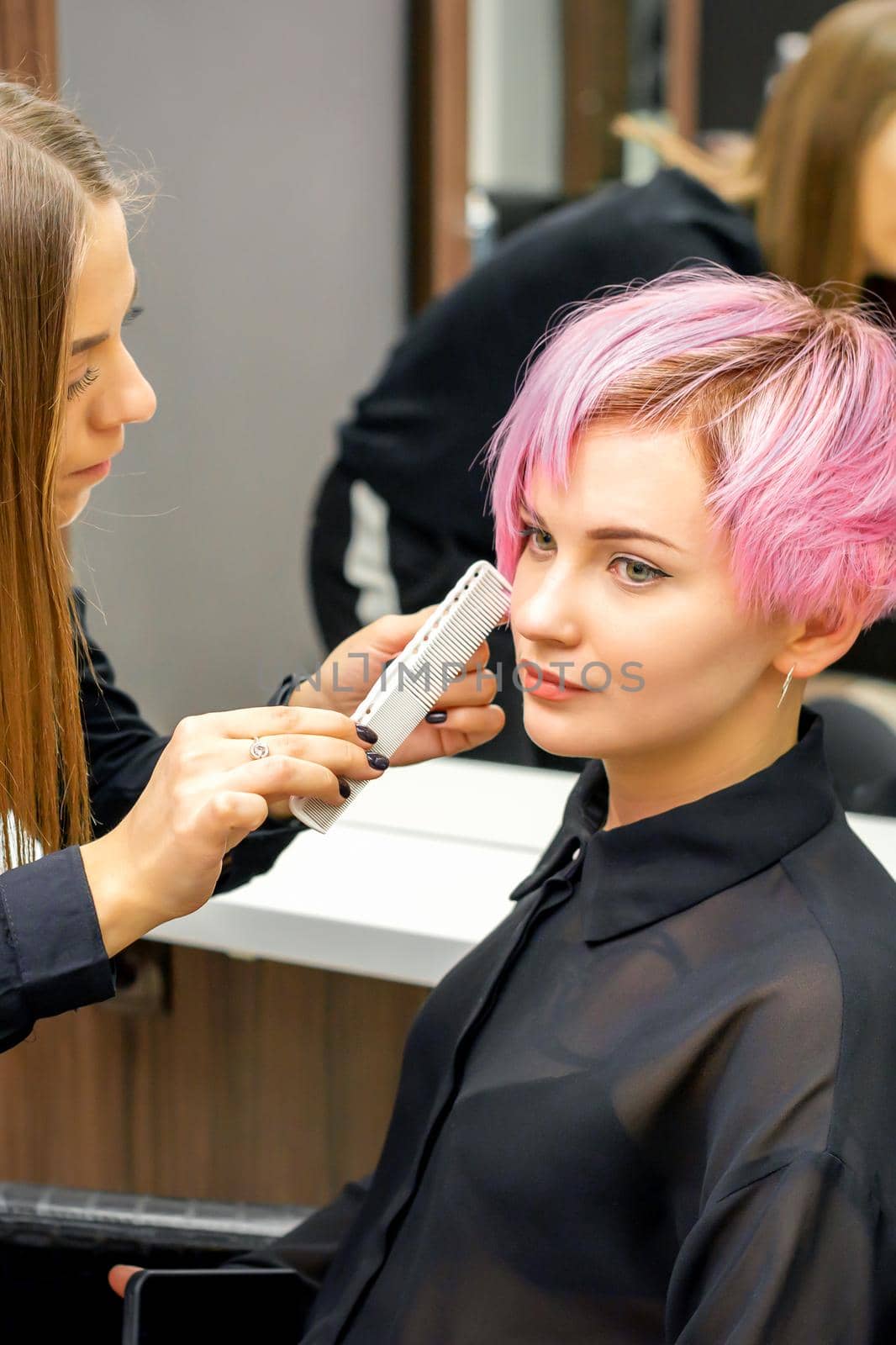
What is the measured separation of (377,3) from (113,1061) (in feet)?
5.78

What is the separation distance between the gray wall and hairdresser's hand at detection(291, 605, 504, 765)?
0.57 feet

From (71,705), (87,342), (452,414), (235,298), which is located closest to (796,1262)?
(71,705)

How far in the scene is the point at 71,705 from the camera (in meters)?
0.74

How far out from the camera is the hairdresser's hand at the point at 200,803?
0.63 m

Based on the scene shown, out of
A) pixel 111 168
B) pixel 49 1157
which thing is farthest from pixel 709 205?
pixel 49 1157

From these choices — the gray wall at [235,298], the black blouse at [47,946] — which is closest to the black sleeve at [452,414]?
the gray wall at [235,298]

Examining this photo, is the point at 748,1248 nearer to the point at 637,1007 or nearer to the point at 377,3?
the point at 637,1007

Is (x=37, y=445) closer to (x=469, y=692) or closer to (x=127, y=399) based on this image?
(x=127, y=399)

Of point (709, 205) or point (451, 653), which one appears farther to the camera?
point (709, 205)

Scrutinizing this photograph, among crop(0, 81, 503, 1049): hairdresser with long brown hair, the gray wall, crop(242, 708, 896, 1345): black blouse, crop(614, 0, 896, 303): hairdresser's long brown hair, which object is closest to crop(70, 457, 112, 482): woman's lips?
crop(0, 81, 503, 1049): hairdresser with long brown hair

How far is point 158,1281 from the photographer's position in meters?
0.80

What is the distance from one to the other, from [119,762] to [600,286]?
67 cm

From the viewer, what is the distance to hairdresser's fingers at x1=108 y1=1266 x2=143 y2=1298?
0.85 m

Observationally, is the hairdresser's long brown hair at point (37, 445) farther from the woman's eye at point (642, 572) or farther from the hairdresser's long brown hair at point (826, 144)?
the hairdresser's long brown hair at point (826, 144)
